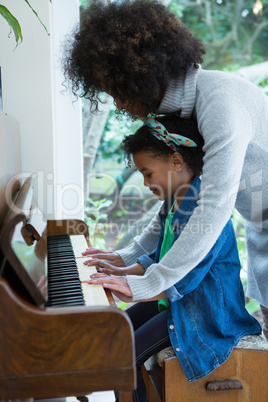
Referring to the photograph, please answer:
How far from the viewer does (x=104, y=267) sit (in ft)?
5.11

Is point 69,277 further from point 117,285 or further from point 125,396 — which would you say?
point 125,396

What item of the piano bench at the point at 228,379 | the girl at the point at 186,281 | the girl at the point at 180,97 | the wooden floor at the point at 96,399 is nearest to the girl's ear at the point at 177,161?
the girl at the point at 186,281

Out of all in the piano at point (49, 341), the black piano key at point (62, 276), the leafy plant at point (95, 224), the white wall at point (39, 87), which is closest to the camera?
the piano at point (49, 341)

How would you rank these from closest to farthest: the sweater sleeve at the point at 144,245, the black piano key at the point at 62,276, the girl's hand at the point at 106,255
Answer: the black piano key at the point at 62,276 → the girl's hand at the point at 106,255 → the sweater sleeve at the point at 144,245

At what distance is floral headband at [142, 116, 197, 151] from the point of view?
4.87 feet

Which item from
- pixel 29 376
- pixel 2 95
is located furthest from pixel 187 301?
pixel 2 95

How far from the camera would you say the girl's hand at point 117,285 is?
1.24m

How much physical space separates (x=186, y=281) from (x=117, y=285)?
0.81 feet

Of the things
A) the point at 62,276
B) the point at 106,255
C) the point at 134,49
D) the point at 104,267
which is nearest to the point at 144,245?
the point at 106,255

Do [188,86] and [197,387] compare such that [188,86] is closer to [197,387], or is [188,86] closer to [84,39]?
[84,39]

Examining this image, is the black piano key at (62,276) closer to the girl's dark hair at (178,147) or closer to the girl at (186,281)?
the girl at (186,281)

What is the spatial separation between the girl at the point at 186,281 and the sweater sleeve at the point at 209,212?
0.12 metres

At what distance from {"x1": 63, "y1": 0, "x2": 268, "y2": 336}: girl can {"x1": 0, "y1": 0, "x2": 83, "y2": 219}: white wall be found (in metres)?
0.55

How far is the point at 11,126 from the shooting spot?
1773 millimetres
